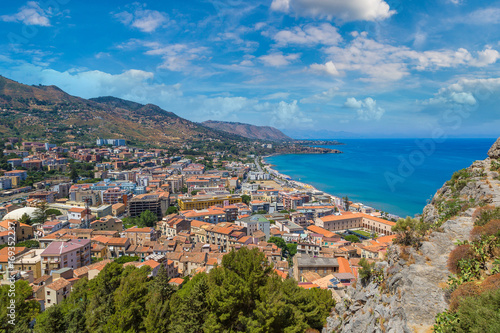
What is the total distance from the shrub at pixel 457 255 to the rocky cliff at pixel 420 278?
112 mm

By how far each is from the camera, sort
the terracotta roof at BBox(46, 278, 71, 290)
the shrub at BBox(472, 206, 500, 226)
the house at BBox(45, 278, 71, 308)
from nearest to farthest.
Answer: the shrub at BBox(472, 206, 500, 226)
the house at BBox(45, 278, 71, 308)
the terracotta roof at BBox(46, 278, 71, 290)

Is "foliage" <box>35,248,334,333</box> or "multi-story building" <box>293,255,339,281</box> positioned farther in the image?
"multi-story building" <box>293,255,339,281</box>

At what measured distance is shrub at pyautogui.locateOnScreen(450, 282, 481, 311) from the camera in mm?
4008

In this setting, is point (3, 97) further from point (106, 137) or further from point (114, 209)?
point (114, 209)

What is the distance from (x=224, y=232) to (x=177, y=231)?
477cm

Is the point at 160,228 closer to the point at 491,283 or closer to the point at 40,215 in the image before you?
the point at 40,215

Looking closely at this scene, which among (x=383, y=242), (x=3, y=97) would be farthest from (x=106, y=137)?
(x=383, y=242)

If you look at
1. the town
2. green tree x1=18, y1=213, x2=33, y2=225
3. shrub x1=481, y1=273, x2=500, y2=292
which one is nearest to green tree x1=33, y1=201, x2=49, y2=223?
the town

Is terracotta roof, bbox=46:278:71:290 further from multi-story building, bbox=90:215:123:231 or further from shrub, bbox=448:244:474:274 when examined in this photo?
shrub, bbox=448:244:474:274

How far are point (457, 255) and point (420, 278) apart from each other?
2.49ft

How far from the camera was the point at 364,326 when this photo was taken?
5.38 metres

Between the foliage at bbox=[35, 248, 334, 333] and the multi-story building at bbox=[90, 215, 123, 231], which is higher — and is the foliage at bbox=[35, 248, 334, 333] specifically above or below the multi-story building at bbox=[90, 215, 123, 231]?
above

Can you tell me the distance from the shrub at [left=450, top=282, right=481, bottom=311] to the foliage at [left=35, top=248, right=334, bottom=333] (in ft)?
12.8

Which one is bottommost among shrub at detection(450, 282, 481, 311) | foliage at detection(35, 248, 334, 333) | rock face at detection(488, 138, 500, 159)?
foliage at detection(35, 248, 334, 333)
